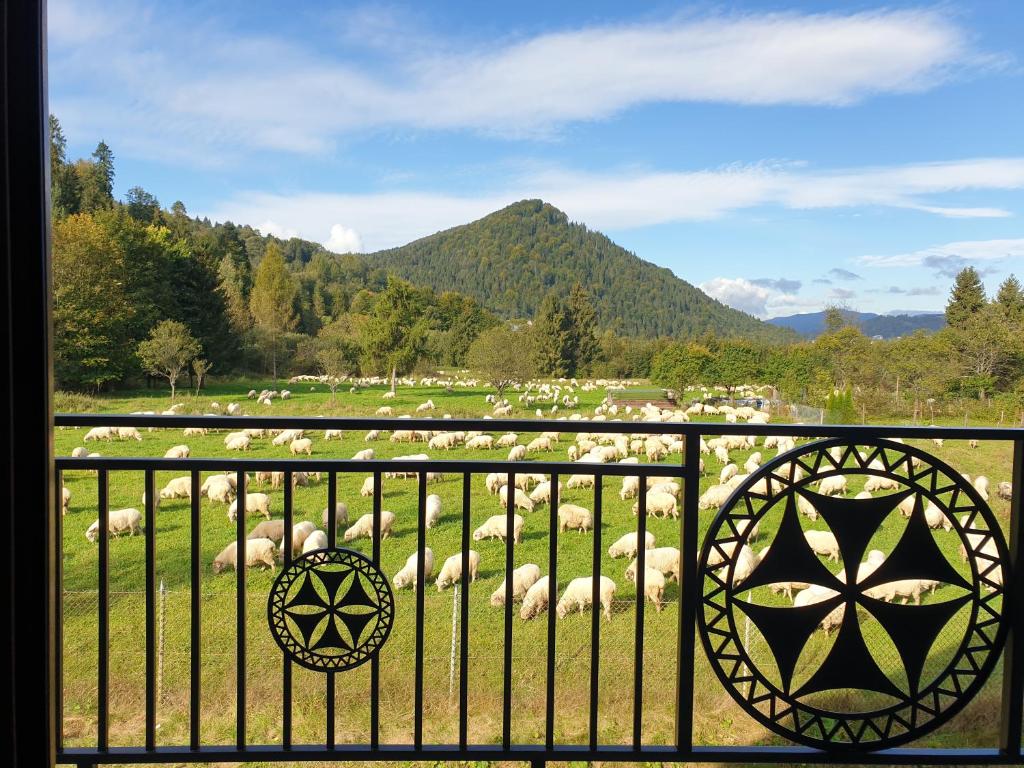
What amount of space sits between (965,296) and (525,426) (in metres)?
35.6

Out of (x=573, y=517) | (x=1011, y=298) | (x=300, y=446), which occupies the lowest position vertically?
(x=573, y=517)

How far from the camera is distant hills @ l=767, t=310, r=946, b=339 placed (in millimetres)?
28625

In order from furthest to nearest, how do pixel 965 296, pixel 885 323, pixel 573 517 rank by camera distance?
pixel 965 296 < pixel 885 323 < pixel 573 517

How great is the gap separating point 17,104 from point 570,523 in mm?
9071

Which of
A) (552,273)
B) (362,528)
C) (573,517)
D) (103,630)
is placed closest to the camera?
(103,630)

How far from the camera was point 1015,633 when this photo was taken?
4.55 feet

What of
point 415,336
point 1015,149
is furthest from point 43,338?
point 1015,149

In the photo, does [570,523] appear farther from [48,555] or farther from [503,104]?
[503,104]

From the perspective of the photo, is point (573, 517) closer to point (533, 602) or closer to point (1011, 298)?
point (533, 602)

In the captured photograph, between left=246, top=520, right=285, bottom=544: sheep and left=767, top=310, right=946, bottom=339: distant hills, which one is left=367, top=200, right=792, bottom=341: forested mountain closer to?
left=767, top=310, right=946, bottom=339: distant hills

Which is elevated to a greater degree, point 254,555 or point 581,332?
point 581,332

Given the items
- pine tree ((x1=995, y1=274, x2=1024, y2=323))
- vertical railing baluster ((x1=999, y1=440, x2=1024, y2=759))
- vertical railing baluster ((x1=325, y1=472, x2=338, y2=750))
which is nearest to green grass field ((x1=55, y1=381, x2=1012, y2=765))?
vertical railing baluster ((x1=999, y1=440, x2=1024, y2=759))

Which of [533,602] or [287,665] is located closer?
[287,665]

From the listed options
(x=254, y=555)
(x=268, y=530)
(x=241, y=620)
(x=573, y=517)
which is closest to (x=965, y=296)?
(x=573, y=517)
